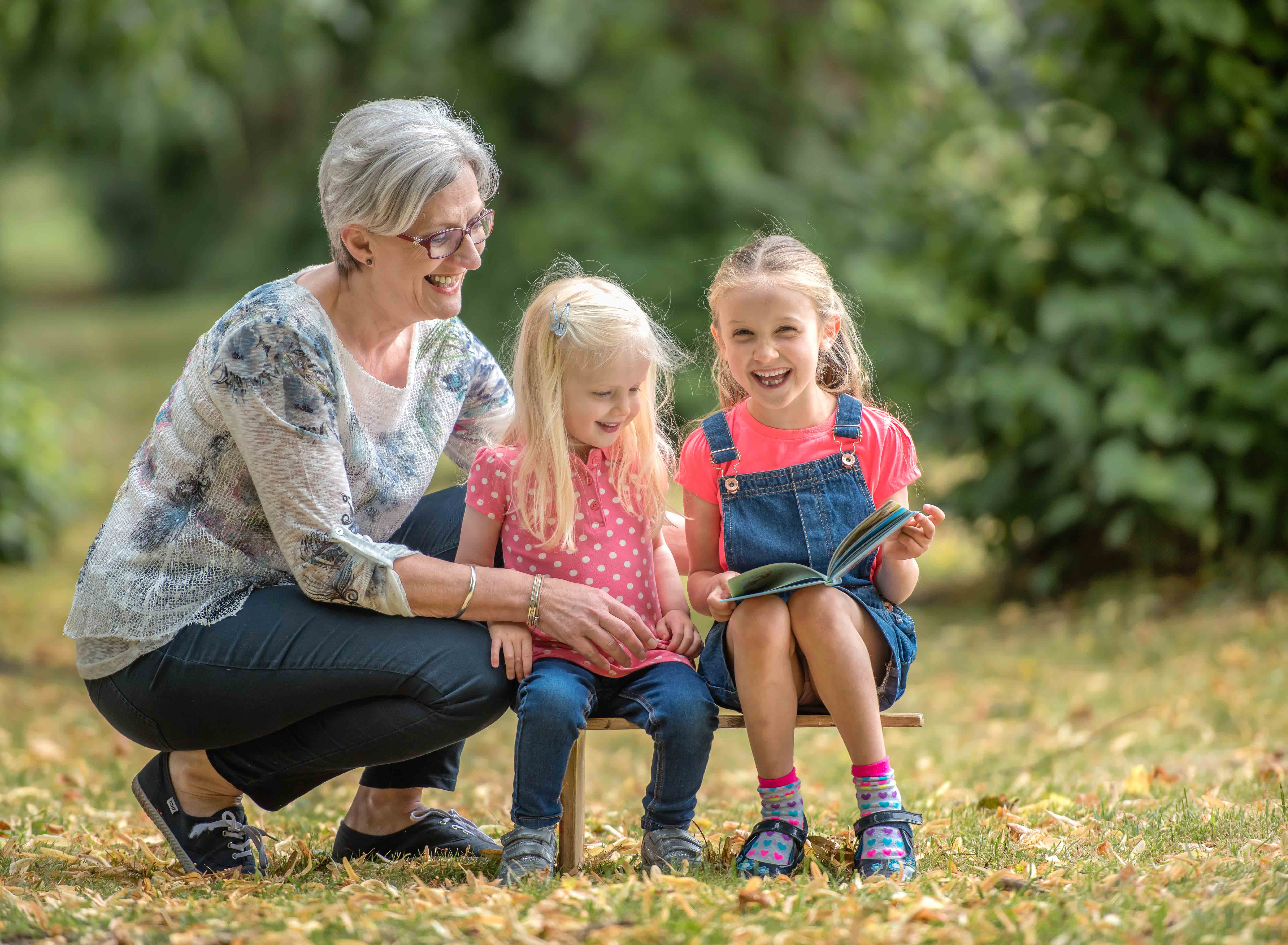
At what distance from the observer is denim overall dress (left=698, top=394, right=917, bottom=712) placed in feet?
8.38

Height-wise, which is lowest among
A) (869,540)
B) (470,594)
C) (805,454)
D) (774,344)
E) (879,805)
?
(879,805)

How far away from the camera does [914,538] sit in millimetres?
2463

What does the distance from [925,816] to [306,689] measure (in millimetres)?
1445

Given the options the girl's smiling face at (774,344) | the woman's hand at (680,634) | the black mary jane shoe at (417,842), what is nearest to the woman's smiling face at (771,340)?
the girl's smiling face at (774,344)

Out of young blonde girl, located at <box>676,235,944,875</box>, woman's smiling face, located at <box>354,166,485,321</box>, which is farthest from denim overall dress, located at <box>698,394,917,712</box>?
woman's smiling face, located at <box>354,166,485,321</box>

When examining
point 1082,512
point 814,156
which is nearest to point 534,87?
point 814,156

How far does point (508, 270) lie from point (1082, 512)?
6258 mm

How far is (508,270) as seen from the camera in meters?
10.9

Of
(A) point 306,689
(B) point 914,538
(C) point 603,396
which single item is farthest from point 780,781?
(A) point 306,689

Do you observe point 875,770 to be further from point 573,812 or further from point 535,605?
point 535,605

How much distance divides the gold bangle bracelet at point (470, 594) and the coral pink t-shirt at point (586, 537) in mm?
100

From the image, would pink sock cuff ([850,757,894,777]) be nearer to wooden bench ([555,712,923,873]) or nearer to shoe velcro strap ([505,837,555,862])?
wooden bench ([555,712,923,873])

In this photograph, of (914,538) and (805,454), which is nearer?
(914,538)

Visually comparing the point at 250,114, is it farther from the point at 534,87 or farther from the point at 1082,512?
the point at 1082,512
